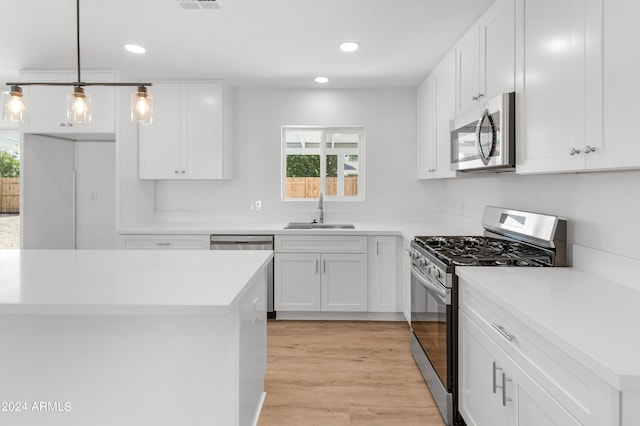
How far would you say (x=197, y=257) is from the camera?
211cm

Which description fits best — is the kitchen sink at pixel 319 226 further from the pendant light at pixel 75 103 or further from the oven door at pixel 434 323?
the pendant light at pixel 75 103

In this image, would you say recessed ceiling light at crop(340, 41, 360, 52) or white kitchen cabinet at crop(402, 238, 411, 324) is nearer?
recessed ceiling light at crop(340, 41, 360, 52)

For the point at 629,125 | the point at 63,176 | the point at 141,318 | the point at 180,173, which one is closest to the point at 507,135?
the point at 629,125

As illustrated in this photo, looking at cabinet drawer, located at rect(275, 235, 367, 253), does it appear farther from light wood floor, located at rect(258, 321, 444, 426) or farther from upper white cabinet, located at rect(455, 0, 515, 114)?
upper white cabinet, located at rect(455, 0, 515, 114)

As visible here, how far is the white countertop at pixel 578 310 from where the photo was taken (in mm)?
942

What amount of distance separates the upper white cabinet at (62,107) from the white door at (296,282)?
6.71 feet

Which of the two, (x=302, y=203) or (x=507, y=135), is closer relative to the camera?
→ (x=507, y=135)

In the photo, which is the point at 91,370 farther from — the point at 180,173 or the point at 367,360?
the point at 180,173

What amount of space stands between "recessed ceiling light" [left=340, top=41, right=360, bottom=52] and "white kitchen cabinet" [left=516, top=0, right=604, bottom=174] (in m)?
1.27

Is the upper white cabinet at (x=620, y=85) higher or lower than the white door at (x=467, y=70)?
lower

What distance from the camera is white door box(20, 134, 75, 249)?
360 centimetres

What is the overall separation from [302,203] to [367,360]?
1966 mm

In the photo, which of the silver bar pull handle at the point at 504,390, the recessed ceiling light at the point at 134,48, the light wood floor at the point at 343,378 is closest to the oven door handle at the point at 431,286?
the silver bar pull handle at the point at 504,390

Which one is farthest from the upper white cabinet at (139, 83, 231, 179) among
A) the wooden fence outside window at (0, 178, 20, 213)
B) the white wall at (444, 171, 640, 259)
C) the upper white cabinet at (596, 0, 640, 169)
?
the upper white cabinet at (596, 0, 640, 169)
